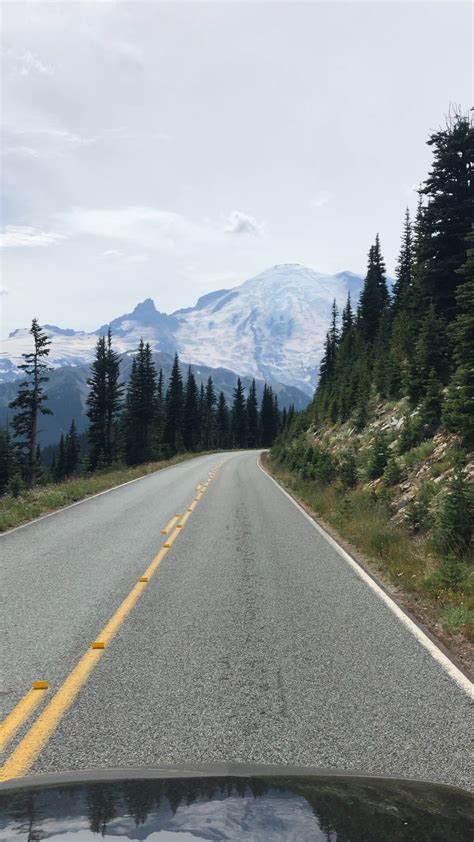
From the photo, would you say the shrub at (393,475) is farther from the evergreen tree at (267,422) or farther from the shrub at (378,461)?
the evergreen tree at (267,422)

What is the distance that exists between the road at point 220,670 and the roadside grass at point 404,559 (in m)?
0.54

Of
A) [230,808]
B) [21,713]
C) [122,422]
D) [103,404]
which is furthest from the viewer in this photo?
[122,422]

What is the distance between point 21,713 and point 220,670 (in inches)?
64.3

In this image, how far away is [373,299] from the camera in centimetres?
6112

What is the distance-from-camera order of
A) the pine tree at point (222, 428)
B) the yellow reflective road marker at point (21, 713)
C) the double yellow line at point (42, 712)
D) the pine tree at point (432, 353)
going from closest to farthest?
the double yellow line at point (42, 712), the yellow reflective road marker at point (21, 713), the pine tree at point (432, 353), the pine tree at point (222, 428)

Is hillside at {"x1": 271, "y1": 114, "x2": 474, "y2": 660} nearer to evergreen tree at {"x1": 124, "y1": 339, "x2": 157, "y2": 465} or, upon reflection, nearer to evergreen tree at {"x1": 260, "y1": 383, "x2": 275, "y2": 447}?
evergreen tree at {"x1": 124, "y1": 339, "x2": 157, "y2": 465}

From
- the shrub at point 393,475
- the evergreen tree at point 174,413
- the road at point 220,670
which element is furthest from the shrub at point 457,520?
the evergreen tree at point 174,413

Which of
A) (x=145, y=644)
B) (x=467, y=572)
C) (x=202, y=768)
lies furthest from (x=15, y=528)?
(x=202, y=768)

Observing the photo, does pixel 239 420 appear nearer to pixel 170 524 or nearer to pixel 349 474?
pixel 349 474

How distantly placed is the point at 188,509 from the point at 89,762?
1266 centimetres

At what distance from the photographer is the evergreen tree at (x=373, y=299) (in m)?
60.6

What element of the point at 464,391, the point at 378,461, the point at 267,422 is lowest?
the point at 378,461

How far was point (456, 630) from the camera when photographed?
18.7 feet

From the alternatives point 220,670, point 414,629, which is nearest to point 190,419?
point 414,629
